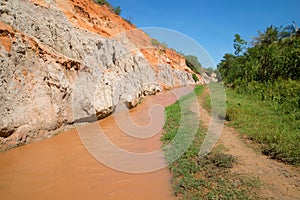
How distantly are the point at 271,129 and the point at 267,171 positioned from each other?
2107mm

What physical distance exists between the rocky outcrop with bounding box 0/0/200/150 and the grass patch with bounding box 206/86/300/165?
4.85 m

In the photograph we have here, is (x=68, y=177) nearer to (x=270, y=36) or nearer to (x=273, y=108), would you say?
(x=273, y=108)

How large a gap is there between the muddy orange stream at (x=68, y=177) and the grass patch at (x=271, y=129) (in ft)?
7.15

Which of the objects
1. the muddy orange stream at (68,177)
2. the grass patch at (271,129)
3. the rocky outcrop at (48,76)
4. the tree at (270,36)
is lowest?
the muddy orange stream at (68,177)

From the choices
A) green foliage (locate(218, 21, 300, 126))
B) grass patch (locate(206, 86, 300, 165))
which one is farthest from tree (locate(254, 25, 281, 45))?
grass patch (locate(206, 86, 300, 165))

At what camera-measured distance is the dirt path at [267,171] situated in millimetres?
3025

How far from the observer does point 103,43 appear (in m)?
10.6

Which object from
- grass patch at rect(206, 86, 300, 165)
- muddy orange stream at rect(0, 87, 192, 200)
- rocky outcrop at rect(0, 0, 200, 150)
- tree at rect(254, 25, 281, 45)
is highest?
tree at rect(254, 25, 281, 45)

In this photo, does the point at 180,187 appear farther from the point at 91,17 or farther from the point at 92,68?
the point at 91,17

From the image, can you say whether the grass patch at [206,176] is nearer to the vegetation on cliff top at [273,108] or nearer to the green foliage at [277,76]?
the vegetation on cliff top at [273,108]

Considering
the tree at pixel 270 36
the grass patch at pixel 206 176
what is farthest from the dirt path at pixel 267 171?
the tree at pixel 270 36

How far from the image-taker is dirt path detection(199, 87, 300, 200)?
9.93ft

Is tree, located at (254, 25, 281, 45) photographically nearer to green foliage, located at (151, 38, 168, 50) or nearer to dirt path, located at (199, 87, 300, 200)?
green foliage, located at (151, 38, 168, 50)

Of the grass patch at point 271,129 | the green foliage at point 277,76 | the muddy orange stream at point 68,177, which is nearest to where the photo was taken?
the muddy orange stream at point 68,177
